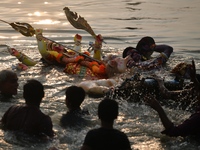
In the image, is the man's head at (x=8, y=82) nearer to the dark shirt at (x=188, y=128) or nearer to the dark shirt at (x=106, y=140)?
the dark shirt at (x=188, y=128)

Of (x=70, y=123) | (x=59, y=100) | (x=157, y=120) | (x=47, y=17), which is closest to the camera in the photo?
(x=70, y=123)

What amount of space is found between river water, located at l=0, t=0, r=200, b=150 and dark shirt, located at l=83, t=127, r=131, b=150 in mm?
1412

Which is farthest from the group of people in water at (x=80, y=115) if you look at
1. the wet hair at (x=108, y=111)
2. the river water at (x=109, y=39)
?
the river water at (x=109, y=39)

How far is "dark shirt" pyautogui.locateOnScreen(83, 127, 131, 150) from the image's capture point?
4.87 metres

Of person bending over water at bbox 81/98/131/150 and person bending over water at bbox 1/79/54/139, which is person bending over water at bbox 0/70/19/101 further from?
person bending over water at bbox 81/98/131/150

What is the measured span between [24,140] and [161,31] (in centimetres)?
1006

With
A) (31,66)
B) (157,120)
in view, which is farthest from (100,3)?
(157,120)

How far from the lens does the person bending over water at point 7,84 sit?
26.4 ft

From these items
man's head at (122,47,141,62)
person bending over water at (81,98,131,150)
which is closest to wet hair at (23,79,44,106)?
person bending over water at (81,98,131,150)

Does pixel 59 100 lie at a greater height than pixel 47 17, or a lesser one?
lesser

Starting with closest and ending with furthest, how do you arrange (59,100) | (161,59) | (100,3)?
(59,100)
(161,59)
(100,3)

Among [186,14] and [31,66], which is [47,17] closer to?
[186,14]

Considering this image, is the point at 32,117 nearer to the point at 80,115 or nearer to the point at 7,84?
the point at 80,115

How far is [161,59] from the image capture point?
10.4m
